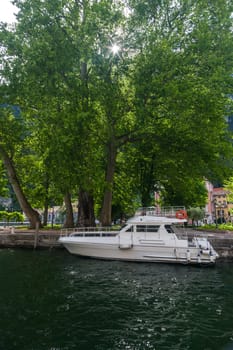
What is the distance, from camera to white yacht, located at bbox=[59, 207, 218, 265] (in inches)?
716

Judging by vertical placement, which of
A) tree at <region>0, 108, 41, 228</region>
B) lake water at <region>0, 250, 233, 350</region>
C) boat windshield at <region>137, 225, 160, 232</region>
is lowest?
lake water at <region>0, 250, 233, 350</region>

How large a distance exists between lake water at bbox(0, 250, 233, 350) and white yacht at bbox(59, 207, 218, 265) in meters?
1.68

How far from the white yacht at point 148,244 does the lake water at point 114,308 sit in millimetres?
1684

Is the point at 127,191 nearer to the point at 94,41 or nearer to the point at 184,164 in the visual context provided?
the point at 184,164

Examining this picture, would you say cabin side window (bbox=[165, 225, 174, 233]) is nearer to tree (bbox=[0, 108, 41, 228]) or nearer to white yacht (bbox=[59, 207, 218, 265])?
white yacht (bbox=[59, 207, 218, 265])

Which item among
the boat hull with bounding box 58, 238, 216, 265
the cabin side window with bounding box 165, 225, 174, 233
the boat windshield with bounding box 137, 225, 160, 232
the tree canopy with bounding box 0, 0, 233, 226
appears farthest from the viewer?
the tree canopy with bounding box 0, 0, 233, 226

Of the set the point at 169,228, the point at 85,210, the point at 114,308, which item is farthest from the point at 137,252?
the point at 85,210

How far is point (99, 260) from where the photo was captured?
19547mm

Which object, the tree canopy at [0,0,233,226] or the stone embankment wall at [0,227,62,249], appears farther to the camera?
the stone embankment wall at [0,227,62,249]

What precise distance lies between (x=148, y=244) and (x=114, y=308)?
30.8ft

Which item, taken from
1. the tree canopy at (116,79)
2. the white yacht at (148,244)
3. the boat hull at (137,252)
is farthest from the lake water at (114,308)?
the tree canopy at (116,79)

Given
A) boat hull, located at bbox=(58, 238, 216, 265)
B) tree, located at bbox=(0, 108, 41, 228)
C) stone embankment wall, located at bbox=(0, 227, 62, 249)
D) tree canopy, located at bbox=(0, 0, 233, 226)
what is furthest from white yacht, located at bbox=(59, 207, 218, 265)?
tree, located at bbox=(0, 108, 41, 228)

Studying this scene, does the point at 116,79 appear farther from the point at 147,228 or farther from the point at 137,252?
the point at 137,252

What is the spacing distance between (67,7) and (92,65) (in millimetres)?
5280
